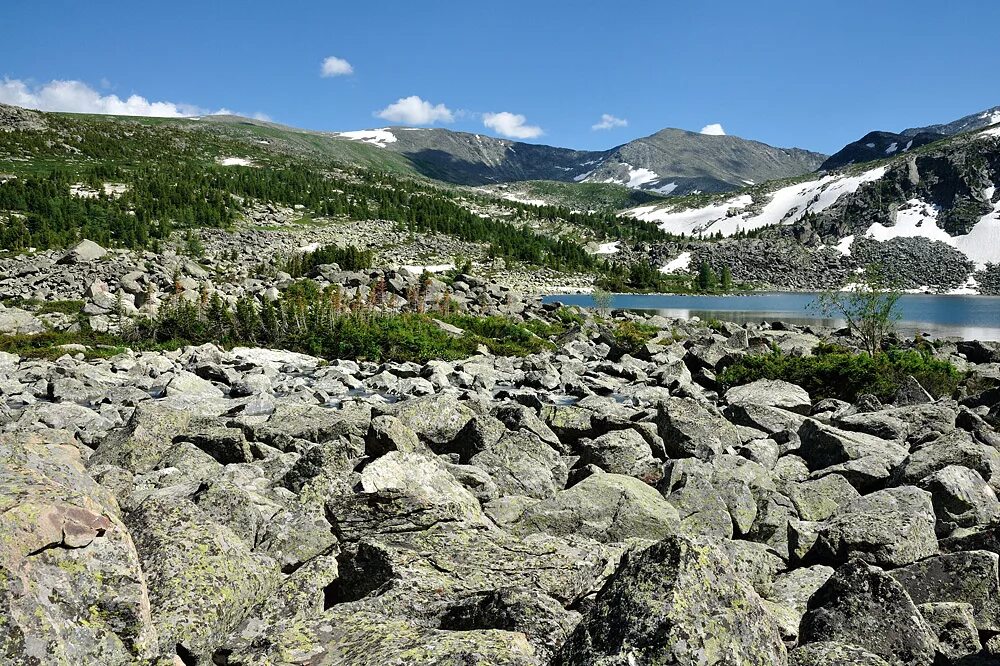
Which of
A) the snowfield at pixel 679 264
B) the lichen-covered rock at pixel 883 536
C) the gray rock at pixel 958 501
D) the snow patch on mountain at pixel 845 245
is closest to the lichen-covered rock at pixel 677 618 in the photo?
the lichen-covered rock at pixel 883 536

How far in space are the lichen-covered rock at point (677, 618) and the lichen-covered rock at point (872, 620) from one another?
1260mm

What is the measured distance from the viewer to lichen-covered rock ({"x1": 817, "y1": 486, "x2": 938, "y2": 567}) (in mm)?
6742

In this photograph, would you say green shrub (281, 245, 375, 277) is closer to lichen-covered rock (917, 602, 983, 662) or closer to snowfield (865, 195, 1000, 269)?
lichen-covered rock (917, 602, 983, 662)

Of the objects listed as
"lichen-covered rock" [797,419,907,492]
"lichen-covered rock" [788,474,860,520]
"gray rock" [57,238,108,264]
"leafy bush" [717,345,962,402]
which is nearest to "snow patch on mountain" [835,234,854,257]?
"leafy bush" [717,345,962,402]

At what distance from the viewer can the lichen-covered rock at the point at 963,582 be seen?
546 cm

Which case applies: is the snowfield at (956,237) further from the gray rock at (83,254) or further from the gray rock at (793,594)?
the gray rock at (793,594)

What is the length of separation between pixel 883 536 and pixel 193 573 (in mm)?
6942

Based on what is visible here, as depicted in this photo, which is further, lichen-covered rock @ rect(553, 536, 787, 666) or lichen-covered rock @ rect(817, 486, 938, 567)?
lichen-covered rock @ rect(817, 486, 938, 567)

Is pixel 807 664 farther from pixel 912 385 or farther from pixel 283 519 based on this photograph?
pixel 912 385

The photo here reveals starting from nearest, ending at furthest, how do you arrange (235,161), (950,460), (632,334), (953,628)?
1. (953,628)
2. (950,460)
3. (632,334)
4. (235,161)

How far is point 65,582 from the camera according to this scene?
3658 millimetres

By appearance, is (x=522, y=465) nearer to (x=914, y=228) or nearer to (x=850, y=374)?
(x=850, y=374)

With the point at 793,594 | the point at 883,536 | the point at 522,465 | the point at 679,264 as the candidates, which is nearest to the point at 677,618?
the point at 793,594

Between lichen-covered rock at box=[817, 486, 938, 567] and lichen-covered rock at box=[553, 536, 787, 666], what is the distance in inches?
148
